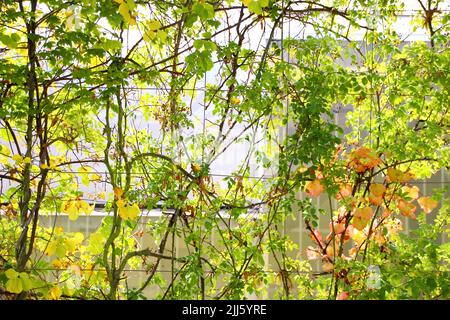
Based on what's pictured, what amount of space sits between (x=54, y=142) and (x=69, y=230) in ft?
1.38

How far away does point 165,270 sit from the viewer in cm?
265

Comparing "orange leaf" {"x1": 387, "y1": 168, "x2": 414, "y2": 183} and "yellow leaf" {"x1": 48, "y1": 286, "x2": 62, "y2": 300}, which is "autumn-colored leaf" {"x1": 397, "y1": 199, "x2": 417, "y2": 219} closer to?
"orange leaf" {"x1": 387, "y1": 168, "x2": 414, "y2": 183}

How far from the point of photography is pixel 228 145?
255cm

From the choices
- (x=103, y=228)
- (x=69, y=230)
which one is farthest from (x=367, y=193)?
(x=69, y=230)

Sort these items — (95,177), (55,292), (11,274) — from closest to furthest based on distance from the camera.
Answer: (11,274) < (55,292) < (95,177)

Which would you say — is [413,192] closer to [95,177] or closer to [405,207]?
[405,207]

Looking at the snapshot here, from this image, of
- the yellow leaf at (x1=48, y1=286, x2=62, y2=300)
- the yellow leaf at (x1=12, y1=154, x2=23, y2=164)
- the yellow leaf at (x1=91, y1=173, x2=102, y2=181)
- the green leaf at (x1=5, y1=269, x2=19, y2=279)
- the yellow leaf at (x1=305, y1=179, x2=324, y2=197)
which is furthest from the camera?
the yellow leaf at (x1=91, y1=173, x2=102, y2=181)

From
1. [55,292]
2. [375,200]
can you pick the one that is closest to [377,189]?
[375,200]

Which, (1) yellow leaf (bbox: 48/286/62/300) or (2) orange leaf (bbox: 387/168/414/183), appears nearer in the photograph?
(1) yellow leaf (bbox: 48/286/62/300)

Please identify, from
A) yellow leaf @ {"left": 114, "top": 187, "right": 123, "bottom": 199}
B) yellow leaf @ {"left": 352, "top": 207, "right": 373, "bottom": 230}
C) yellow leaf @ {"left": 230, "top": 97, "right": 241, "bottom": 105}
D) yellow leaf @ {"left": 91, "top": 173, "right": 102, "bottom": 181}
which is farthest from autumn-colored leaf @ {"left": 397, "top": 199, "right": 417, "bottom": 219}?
yellow leaf @ {"left": 91, "top": 173, "right": 102, "bottom": 181}

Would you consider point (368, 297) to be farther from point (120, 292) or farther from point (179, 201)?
point (120, 292)

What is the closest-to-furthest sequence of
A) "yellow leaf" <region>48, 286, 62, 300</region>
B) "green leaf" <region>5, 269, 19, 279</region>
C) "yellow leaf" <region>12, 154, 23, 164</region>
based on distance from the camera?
"green leaf" <region>5, 269, 19, 279</region> → "yellow leaf" <region>48, 286, 62, 300</region> → "yellow leaf" <region>12, 154, 23, 164</region>

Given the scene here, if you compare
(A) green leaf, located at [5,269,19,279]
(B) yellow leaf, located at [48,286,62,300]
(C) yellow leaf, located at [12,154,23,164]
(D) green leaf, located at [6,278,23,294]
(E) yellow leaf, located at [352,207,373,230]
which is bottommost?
(B) yellow leaf, located at [48,286,62,300]

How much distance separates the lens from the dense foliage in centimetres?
239
